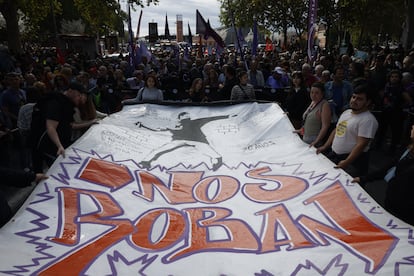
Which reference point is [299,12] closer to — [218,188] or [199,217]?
[218,188]

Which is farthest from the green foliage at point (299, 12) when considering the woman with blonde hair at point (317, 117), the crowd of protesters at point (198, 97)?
the woman with blonde hair at point (317, 117)

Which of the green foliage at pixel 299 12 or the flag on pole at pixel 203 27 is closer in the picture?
the flag on pole at pixel 203 27

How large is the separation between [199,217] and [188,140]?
2299mm

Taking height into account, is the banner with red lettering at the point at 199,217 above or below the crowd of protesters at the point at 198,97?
below

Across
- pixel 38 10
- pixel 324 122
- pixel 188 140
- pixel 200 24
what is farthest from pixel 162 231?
pixel 38 10

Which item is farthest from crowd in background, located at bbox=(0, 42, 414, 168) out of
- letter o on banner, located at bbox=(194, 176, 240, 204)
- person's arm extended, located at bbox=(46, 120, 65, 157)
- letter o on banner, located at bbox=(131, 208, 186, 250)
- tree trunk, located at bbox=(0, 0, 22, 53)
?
tree trunk, located at bbox=(0, 0, 22, 53)

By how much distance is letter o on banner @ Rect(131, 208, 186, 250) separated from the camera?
10.6 feet

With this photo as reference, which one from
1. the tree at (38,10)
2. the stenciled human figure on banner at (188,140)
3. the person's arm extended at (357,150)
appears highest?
the tree at (38,10)

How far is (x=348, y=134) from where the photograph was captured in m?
4.52

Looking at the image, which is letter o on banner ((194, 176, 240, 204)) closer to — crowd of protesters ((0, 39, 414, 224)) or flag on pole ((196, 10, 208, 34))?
crowd of protesters ((0, 39, 414, 224))

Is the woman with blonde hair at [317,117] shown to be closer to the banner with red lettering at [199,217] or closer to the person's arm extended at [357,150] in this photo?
the banner with red lettering at [199,217]

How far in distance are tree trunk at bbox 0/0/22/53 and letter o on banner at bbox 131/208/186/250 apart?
18.9 m

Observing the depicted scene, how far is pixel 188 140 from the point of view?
584 centimetres

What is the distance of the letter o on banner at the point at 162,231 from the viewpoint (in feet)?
10.6
